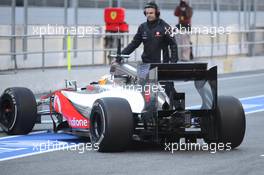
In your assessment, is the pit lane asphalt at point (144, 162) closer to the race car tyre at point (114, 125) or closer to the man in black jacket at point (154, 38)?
the race car tyre at point (114, 125)

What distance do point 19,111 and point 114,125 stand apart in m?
2.49

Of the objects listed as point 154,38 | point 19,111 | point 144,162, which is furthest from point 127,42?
point 144,162

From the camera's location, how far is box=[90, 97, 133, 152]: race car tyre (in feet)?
39.7

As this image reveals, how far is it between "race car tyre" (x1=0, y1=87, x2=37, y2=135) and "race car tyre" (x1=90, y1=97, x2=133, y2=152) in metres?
2.07

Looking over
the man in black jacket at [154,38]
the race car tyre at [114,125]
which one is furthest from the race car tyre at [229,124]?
the man in black jacket at [154,38]

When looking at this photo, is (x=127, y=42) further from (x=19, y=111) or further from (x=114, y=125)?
(x=114, y=125)

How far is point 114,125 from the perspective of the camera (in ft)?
39.6

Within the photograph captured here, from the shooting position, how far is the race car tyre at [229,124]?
41.2ft

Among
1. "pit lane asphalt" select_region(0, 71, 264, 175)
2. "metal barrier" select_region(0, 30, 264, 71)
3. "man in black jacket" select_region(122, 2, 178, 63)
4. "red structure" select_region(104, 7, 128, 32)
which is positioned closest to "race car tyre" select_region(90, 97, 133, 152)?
"pit lane asphalt" select_region(0, 71, 264, 175)

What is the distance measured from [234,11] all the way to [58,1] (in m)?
9.66

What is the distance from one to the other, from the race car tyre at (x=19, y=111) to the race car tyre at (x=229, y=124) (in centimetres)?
287

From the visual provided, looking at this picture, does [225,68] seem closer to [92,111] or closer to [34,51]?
[34,51]

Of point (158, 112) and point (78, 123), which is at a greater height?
point (158, 112)

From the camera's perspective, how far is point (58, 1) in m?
25.2
